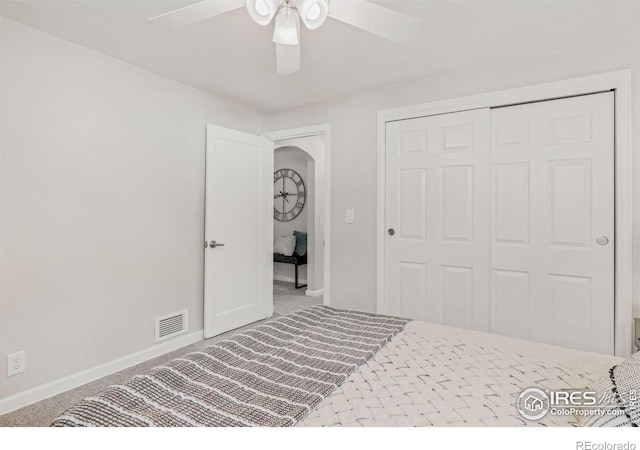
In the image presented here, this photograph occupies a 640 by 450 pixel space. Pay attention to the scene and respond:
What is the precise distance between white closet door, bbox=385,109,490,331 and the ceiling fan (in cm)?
137

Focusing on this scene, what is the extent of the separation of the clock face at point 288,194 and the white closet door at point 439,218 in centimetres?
304

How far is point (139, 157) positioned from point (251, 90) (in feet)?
3.70

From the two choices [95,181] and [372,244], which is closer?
[95,181]

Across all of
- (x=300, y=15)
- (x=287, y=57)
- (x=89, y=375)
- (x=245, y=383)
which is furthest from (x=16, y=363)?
(x=300, y=15)

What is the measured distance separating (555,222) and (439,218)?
0.78 m

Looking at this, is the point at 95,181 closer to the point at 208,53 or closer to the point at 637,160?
the point at 208,53

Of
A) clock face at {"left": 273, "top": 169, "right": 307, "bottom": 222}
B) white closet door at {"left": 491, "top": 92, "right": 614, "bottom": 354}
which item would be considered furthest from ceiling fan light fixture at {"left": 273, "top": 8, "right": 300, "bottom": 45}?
clock face at {"left": 273, "top": 169, "right": 307, "bottom": 222}

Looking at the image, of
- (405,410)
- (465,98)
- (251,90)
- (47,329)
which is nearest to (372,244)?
(465,98)

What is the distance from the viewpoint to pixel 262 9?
143 cm

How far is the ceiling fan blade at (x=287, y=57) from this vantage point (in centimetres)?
171

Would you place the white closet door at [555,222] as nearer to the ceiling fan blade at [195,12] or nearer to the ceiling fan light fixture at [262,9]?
the ceiling fan light fixture at [262,9]

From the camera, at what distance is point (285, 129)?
365cm

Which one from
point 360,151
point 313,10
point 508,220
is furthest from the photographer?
point 360,151

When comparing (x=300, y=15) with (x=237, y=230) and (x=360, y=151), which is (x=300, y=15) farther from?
(x=237, y=230)
